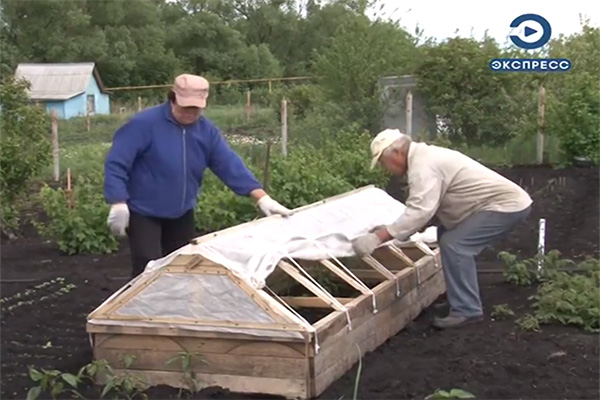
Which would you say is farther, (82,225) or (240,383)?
(82,225)

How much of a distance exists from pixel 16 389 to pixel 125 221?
39.5 inches

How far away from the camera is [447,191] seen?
585cm

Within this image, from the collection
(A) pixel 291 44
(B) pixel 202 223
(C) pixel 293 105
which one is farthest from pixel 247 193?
(A) pixel 291 44

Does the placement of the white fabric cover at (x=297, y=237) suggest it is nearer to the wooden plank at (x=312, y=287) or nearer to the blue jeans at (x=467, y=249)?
the wooden plank at (x=312, y=287)

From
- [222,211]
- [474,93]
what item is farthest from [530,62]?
[222,211]

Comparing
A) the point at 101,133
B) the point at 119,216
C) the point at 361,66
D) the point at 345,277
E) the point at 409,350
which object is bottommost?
the point at 101,133

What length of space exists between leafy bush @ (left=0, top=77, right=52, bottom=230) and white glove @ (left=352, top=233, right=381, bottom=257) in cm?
542

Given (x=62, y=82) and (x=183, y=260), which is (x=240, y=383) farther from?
(x=62, y=82)

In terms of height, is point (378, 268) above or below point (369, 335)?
above

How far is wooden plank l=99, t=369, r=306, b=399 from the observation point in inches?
182

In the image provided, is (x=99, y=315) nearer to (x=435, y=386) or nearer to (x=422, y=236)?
(x=435, y=386)

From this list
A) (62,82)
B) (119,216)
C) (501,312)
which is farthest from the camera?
(62,82)

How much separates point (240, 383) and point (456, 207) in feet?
6.24

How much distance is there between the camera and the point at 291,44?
5319 cm
